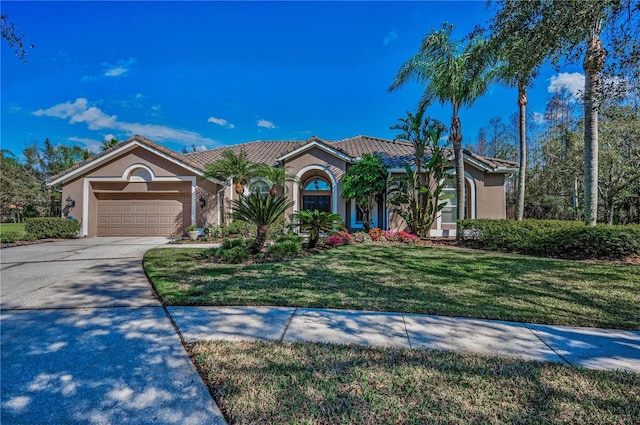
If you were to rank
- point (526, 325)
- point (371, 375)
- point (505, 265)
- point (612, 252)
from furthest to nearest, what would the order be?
point (612, 252)
point (505, 265)
point (526, 325)
point (371, 375)

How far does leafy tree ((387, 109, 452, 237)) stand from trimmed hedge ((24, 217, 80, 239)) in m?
15.9

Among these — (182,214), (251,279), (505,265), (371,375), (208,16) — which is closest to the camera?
(371,375)

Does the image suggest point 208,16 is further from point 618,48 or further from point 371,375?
point 371,375

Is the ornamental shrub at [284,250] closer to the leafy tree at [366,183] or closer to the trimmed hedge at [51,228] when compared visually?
the leafy tree at [366,183]

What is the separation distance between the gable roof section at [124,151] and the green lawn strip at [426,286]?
762 cm

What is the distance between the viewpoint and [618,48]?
14.6 feet

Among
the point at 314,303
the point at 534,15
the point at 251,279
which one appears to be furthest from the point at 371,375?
the point at 534,15

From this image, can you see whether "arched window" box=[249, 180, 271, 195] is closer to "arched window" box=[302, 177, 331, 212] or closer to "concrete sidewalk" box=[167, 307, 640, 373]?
"arched window" box=[302, 177, 331, 212]

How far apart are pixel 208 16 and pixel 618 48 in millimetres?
11656

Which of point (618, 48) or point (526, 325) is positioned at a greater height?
point (618, 48)

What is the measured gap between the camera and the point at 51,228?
13.9 meters

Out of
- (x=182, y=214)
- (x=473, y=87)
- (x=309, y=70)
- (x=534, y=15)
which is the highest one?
(x=309, y=70)

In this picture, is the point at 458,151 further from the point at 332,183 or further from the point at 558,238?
the point at 332,183

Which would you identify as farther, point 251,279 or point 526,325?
point 251,279
